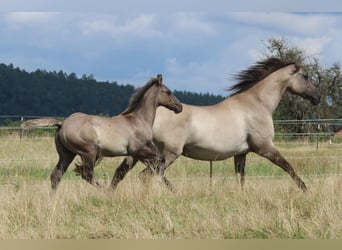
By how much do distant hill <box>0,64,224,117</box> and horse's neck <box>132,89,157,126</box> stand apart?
19.5 meters

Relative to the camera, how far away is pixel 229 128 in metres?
8.77

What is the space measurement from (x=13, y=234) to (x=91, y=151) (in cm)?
282

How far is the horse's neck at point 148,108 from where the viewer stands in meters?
8.59

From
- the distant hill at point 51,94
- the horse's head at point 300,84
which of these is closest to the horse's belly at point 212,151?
the horse's head at point 300,84

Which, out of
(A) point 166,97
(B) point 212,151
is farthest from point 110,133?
(B) point 212,151

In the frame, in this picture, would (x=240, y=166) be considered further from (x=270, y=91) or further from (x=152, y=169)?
(x=152, y=169)

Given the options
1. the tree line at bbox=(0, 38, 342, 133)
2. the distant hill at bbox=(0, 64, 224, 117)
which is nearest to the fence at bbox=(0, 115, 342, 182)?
the tree line at bbox=(0, 38, 342, 133)

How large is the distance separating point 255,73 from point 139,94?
2050mm

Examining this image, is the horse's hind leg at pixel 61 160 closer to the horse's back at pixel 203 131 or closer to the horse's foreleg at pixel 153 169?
the horse's foreleg at pixel 153 169

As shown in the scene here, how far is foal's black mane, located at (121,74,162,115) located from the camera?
8750 millimetres

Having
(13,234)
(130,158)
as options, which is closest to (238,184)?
(130,158)

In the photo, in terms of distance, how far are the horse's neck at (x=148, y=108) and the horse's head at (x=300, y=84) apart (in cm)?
236

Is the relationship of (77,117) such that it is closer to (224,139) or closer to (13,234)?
(224,139)

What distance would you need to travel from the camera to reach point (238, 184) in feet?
25.9
